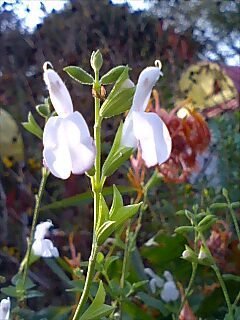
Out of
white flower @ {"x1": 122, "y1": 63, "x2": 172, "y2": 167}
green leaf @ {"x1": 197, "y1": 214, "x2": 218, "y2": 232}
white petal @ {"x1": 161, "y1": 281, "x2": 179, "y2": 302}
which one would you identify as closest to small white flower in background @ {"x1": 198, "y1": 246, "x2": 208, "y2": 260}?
green leaf @ {"x1": 197, "y1": 214, "x2": 218, "y2": 232}

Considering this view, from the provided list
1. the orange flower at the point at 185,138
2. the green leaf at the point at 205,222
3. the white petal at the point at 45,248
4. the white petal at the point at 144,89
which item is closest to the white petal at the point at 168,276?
the orange flower at the point at 185,138

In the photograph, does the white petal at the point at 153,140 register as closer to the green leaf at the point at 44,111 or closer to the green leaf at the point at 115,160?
the green leaf at the point at 115,160

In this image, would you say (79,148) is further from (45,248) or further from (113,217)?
(45,248)

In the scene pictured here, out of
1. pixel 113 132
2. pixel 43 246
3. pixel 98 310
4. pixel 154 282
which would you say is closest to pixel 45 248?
Result: pixel 43 246

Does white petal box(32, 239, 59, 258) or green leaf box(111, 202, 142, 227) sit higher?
green leaf box(111, 202, 142, 227)

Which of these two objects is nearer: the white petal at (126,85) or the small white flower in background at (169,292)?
the white petal at (126,85)

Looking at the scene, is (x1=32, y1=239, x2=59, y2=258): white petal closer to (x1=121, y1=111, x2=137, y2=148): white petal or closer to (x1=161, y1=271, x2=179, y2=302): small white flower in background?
(x1=161, y1=271, x2=179, y2=302): small white flower in background
